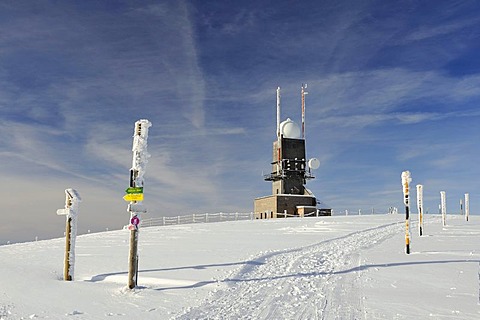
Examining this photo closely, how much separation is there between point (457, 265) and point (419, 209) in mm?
10209

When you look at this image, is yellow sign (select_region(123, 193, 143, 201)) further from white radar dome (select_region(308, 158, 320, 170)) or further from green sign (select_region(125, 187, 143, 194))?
white radar dome (select_region(308, 158, 320, 170))

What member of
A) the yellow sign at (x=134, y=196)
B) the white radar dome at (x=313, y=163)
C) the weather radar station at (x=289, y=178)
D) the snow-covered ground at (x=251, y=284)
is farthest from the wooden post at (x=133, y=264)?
the white radar dome at (x=313, y=163)

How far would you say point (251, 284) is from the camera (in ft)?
35.1

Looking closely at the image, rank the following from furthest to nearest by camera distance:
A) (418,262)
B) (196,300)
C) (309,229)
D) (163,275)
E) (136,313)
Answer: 1. (309,229)
2. (418,262)
3. (163,275)
4. (196,300)
5. (136,313)

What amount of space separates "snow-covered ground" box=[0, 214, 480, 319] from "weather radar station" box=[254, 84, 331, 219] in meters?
31.6

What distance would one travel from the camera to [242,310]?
839 cm

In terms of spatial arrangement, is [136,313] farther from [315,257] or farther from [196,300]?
[315,257]

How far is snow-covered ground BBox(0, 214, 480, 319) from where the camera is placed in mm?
8406

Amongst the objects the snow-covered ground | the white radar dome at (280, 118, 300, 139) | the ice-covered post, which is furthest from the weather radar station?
the ice-covered post

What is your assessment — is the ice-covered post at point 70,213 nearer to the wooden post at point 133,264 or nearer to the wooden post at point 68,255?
the wooden post at point 68,255

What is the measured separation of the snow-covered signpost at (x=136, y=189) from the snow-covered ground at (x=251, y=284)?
67cm

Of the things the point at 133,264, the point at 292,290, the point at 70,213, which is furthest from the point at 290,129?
the point at 133,264

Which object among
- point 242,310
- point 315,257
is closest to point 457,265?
point 315,257

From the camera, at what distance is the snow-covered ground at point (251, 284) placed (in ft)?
27.6
